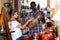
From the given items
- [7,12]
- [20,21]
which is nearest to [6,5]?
[7,12]

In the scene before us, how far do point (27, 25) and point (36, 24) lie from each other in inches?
6.0

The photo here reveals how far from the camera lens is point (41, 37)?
3795 mm

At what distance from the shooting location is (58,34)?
3.74 meters

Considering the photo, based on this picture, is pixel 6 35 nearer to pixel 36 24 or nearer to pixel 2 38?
pixel 2 38

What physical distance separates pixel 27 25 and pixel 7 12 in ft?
1.32

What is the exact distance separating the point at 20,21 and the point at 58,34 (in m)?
0.67

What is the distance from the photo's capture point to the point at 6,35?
12.5 feet

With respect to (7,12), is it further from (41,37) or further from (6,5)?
(41,37)

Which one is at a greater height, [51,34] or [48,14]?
[48,14]

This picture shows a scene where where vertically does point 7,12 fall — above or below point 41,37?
above

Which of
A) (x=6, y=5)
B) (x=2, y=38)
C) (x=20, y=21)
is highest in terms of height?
(x=6, y=5)

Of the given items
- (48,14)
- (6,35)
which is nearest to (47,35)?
(48,14)

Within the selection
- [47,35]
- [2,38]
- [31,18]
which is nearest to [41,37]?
[47,35]

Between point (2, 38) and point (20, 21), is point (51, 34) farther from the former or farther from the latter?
point (2, 38)
